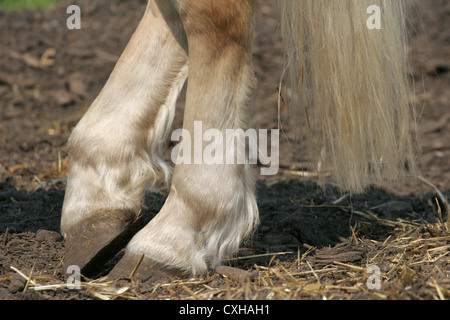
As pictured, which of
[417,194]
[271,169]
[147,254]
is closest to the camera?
[147,254]

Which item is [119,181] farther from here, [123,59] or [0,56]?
[0,56]

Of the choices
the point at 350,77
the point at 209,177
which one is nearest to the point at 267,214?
the point at 209,177

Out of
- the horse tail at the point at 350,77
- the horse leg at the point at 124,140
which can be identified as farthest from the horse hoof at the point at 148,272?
the horse tail at the point at 350,77

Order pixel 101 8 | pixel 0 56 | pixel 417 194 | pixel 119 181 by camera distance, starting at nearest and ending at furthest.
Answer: pixel 119 181 → pixel 417 194 → pixel 0 56 → pixel 101 8

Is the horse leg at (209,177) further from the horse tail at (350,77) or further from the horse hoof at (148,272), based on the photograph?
the horse tail at (350,77)

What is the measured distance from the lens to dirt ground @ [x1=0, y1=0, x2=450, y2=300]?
1.68 meters

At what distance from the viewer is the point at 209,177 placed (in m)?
1.75

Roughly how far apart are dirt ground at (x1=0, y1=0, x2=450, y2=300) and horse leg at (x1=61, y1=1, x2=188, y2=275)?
147 mm

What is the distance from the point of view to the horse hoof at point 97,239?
178 cm

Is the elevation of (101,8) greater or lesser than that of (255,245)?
greater

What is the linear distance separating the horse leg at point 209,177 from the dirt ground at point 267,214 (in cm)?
8

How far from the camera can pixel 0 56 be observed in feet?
14.4
